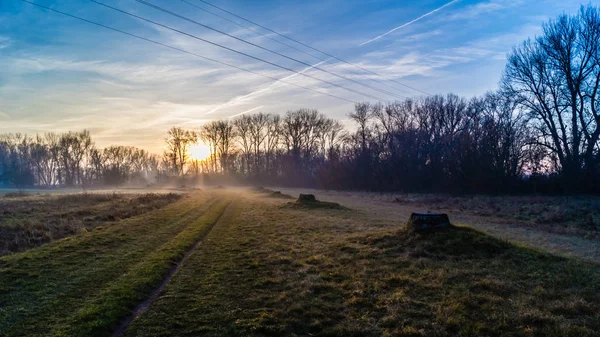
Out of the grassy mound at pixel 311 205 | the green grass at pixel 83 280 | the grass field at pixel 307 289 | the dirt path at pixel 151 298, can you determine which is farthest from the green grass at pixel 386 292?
the grassy mound at pixel 311 205

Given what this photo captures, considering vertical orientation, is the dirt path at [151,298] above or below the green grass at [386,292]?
below

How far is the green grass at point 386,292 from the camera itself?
18.1 feet

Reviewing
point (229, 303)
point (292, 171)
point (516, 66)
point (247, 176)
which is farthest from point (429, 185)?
point (247, 176)

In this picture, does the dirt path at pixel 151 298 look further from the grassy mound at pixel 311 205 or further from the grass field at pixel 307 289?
the grassy mound at pixel 311 205

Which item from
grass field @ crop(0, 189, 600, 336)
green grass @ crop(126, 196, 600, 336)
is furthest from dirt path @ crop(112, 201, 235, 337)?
green grass @ crop(126, 196, 600, 336)

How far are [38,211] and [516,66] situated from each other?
51.2 meters

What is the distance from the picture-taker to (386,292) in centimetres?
710

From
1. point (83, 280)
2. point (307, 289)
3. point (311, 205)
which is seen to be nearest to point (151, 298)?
point (83, 280)

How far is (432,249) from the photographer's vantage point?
32.3 ft

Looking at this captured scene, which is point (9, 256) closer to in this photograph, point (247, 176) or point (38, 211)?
point (38, 211)

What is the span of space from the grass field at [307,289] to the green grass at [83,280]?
35mm

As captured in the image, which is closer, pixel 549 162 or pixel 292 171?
pixel 549 162

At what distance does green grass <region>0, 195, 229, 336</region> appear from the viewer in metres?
5.87

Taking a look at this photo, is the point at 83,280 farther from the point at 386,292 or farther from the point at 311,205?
the point at 311,205
